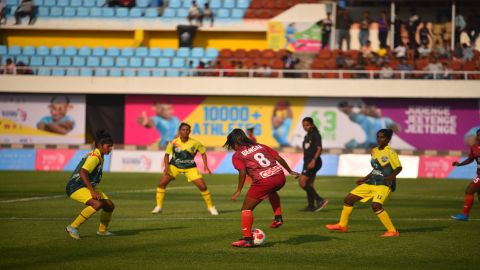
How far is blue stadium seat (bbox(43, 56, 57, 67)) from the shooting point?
1724 inches

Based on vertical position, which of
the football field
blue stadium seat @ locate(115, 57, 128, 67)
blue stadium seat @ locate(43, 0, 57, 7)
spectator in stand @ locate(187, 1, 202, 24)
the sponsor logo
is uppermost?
blue stadium seat @ locate(43, 0, 57, 7)

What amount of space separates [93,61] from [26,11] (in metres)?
5.65

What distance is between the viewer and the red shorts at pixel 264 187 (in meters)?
13.2

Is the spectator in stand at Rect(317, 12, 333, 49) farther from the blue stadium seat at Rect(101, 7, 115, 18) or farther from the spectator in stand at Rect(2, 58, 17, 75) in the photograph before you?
the spectator in stand at Rect(2, 58, 17, 75)

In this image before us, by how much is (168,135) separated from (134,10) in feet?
23.3

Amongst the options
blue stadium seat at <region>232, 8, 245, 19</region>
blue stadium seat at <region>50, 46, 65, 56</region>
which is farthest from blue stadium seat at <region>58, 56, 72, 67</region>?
blue stadium seat at <region>232, 8, 245, 19</region>

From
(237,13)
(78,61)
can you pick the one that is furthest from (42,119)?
(237,13)

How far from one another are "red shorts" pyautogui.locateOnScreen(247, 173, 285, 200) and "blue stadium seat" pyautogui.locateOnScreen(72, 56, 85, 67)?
31740mm

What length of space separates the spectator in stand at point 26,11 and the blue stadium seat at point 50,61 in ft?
11.5

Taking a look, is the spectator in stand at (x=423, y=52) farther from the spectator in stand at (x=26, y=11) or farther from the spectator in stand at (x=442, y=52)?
the spectator in stand at (x=26, y=11)

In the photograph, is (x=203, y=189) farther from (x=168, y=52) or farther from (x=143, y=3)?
(x=143, y=3)

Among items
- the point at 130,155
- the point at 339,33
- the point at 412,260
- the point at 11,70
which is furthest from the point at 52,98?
the point at 412,260

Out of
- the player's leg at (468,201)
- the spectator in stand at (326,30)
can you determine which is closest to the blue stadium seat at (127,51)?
the spectator in stand at (326,30)

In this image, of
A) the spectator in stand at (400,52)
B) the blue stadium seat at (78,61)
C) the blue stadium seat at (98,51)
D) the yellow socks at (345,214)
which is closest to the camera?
the yellow socks at (345,214)
